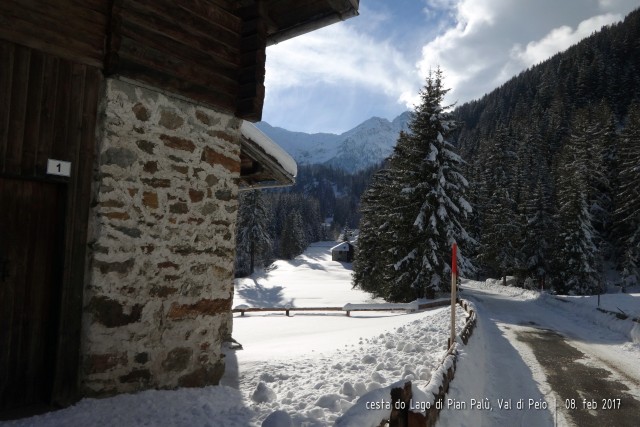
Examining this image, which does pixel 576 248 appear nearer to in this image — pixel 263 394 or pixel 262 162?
pixel 262 162

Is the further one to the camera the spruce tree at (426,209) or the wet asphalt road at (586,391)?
the spruce tree at (426,209)

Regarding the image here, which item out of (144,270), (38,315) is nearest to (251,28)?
(144,270)

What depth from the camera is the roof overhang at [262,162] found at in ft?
19.3

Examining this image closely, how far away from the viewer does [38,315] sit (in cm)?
358

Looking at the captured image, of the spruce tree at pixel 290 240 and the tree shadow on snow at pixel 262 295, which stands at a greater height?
the spruce tree at pixel 290 240

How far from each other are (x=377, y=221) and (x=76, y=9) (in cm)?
2494

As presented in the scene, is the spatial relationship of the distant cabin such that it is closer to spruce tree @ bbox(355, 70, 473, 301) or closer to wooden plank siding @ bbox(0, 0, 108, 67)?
spruce tree @ bbox(355, 70, 473, 301)

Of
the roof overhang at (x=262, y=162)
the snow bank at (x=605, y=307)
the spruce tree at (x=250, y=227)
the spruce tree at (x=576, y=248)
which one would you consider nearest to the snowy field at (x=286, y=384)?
the roof overhang at (x=262, y=162)

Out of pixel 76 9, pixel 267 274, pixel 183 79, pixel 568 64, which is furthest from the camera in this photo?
pixel 568 64

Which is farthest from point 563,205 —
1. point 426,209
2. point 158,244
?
point 158,244

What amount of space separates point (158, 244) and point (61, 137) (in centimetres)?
137

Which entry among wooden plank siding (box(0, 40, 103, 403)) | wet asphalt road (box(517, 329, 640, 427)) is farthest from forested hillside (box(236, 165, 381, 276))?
wooden plank siding (box(0, 40, 103, 403))

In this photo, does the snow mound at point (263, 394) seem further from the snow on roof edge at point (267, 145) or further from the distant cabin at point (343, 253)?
the distant cabin at point (343, 253)

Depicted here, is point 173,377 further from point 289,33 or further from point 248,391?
point 289,33
